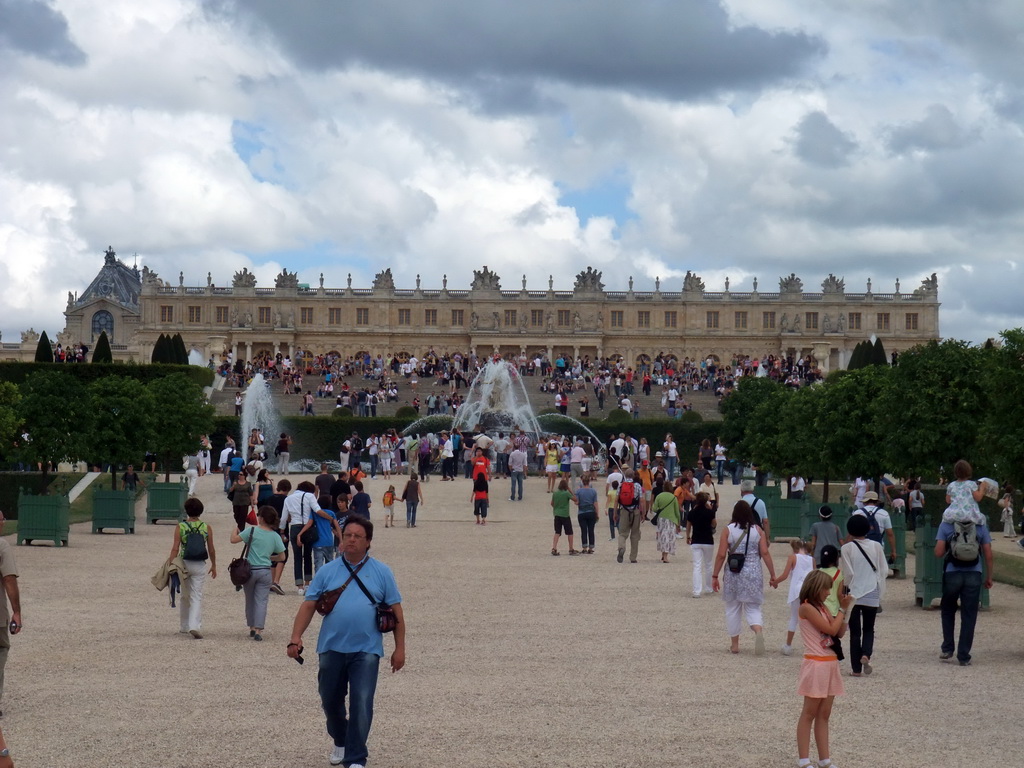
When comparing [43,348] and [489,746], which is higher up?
[43,348]

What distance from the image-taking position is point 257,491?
1695 cm

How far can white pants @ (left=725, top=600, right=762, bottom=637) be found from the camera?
34.5 ft

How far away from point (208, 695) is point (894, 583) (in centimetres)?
930

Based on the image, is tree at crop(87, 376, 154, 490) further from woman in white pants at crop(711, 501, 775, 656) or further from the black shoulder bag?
the black shoulder bag

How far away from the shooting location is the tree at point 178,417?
96.0 feet

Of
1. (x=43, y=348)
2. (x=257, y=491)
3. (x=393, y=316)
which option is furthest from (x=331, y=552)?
(x=393, y=316)

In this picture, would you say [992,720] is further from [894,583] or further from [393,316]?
[393,316]

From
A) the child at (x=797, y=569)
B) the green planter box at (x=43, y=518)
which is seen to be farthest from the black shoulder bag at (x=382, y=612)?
the green planter box at (x=43, y=518)

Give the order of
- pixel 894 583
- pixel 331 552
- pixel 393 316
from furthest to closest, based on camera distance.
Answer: pixel 393 316 < pixel 894 583 < pixel 331 552

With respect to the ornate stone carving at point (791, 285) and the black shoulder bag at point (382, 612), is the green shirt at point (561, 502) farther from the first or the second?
the ornate stone carving at point (791, 285)

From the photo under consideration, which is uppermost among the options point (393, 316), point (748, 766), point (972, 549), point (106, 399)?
point (393, 316)

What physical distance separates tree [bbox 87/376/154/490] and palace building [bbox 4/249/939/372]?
49185 mm

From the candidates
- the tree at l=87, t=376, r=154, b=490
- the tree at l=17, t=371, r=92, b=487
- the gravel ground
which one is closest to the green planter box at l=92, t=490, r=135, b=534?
the tree at l=17, t=371, r=92, b=487

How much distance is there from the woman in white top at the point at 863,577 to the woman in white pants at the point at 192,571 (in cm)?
469
